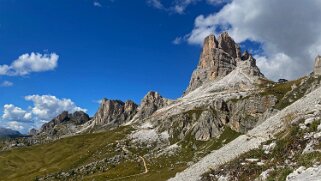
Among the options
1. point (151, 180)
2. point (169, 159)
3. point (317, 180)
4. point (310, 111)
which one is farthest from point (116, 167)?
point (317, 180)

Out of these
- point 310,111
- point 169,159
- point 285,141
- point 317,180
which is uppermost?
point 169,159

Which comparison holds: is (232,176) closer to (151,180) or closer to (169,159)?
(151,180)

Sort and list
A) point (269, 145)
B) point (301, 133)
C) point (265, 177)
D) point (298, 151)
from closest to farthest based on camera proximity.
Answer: point (265, 177)
point (298, 151)
point (301, 133)
point (269, 145)

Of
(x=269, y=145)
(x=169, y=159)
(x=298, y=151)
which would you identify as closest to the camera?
(x=298, y=151)

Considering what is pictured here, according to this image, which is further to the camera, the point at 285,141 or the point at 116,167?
the point at 116,167

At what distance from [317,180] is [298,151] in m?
17.8

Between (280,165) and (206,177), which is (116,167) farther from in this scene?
(280,165)

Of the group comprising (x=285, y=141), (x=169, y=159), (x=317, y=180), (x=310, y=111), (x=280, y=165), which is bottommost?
(x=317, y=180)

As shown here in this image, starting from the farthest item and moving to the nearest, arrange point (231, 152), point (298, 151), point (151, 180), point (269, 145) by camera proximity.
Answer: point (151, 180), point (231, 152), point (269, 145), point (298, 151)

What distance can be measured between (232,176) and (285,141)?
7268 millimetres

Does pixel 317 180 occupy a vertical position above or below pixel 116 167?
below

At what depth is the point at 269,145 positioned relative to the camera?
48.8 m

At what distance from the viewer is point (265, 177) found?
38.0 m

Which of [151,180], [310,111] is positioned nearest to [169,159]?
[151,180]
